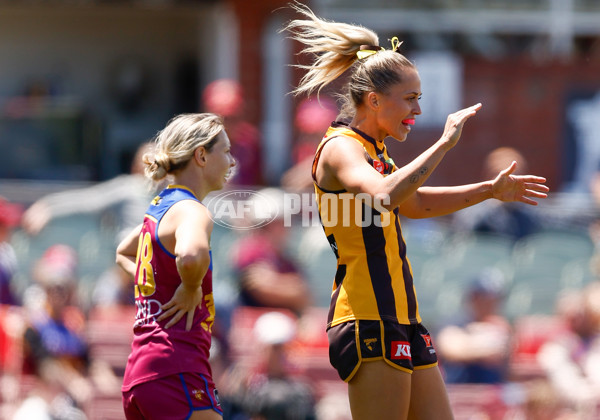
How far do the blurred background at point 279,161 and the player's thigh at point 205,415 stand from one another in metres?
2.26

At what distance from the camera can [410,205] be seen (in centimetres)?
394

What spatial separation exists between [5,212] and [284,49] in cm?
614

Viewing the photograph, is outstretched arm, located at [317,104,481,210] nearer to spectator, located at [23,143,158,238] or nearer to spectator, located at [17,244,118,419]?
spectator, located at [17,244,118,419]

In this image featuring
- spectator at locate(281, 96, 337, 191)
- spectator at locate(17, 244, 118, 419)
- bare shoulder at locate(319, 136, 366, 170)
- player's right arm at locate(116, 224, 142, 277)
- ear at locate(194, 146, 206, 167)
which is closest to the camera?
bare shoulder at locate(319, 136, 366, 170)

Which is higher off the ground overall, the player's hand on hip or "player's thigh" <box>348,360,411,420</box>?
the player's hand on hip

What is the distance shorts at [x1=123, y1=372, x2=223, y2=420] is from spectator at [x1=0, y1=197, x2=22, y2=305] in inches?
158

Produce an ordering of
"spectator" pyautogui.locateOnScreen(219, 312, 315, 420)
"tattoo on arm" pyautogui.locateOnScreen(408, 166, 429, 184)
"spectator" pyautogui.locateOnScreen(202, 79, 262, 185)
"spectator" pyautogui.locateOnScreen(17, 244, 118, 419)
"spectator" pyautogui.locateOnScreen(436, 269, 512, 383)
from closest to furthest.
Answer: "tattoo on arm" pyautogui.locateOnScreen(408, 166, 429, 184)
"spectator" pyautogui.locateOnScreen(219, 312, 315, 420)
"spectator" pyautogui.locateOnScreen(17, 244, 118, 419)
"spectator" pyautogui.locateOnScreen(436, 269, 512, 383)
"spectator" pyautogui.locateOnScreen(202, 79, 262, 185)

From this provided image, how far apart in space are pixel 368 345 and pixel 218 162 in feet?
2.98

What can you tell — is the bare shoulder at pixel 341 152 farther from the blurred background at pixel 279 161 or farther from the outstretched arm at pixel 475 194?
the blurred background at pixel 279 161

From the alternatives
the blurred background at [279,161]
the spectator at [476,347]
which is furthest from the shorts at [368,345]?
the spectator at [476,347]

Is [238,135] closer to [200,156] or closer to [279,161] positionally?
[279,161]

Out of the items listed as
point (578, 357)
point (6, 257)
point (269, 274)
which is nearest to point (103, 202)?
point (6, 257)

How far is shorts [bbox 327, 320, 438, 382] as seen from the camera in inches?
139

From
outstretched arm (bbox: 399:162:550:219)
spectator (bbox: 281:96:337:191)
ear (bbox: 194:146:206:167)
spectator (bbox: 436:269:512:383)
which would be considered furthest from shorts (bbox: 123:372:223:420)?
spectator (bbox: 281:96:337:191)
